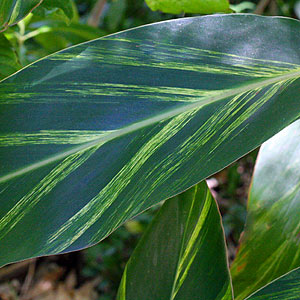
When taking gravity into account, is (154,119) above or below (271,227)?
above

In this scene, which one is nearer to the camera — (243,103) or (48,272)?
(243,103)

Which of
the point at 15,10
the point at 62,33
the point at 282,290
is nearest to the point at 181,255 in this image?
the point at 282,290

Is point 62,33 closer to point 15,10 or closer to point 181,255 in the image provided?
point 15,10

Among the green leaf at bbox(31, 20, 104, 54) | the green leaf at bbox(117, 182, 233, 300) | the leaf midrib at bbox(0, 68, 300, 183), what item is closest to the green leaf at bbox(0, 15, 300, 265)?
the leaf midrib at bbox(0, 68, 300, 183)

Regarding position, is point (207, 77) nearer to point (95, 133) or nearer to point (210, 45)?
point (210, 45)

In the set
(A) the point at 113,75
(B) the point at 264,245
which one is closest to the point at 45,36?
(A) the point at 113,75

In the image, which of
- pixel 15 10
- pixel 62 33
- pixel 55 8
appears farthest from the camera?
pixel 62 33

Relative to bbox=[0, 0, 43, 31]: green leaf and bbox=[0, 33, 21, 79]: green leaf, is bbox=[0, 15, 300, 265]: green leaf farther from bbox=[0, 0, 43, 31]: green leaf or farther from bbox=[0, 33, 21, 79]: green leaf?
bbox=[0, 33, 21, 79]: green leaf
